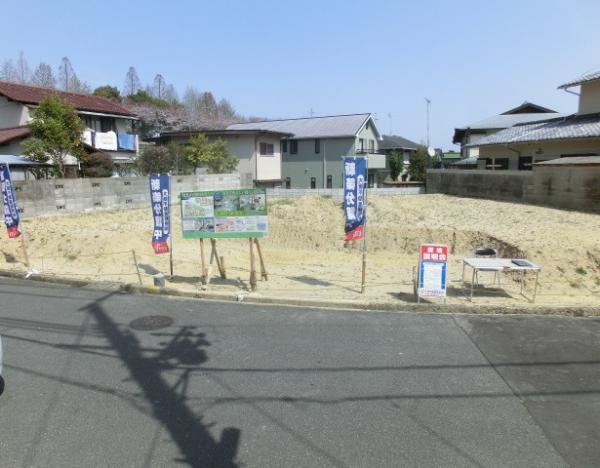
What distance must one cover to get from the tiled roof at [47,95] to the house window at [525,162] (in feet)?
73.8

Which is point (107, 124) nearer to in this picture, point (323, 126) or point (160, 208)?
point (323, 126)

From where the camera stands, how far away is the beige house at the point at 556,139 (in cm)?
1981

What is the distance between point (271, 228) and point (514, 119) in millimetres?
25394

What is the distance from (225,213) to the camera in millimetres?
9109

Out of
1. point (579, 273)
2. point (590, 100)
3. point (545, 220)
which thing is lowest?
point (579, 273)

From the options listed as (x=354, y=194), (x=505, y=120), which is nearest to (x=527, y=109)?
(x=505, y=120)

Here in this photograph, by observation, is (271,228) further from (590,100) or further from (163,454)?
(590,100)

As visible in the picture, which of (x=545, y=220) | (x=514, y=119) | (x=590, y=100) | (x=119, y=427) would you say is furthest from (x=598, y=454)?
(x=514, y=119)

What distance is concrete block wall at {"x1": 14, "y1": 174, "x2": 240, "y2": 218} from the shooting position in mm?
14727

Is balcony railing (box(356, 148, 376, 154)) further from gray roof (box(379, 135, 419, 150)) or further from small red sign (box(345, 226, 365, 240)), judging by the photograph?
small red sign (box(345, 226, 365, 240))

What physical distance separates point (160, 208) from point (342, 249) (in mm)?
8415

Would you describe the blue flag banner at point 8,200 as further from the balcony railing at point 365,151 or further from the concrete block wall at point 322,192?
the balcony railing at point 365,151

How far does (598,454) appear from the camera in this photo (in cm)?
382

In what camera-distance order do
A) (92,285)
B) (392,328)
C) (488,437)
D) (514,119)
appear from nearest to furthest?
(488,437) → (392,328) → (92,285) → (514,119)
